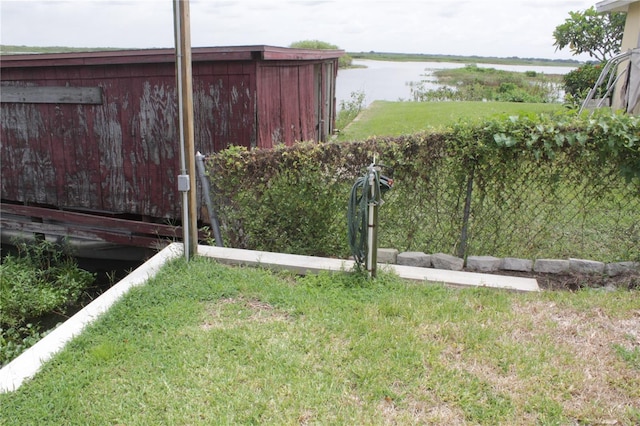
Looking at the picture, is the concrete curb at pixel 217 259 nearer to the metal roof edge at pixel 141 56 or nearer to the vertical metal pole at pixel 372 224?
the vertical metal pole at pixel 372 224

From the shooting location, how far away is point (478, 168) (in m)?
4.30

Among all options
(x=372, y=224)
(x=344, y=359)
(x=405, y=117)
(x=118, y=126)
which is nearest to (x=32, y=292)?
(x=118, y=126)

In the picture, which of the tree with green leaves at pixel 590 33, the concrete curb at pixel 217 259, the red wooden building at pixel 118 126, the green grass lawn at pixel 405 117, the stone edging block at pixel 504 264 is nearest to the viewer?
the concrete curb at pixel 217 259

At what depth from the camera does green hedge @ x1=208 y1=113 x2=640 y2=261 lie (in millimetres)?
4113

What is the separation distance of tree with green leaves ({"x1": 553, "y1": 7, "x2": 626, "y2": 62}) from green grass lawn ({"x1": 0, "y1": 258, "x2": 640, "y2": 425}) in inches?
A: 601

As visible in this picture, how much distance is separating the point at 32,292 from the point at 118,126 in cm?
224

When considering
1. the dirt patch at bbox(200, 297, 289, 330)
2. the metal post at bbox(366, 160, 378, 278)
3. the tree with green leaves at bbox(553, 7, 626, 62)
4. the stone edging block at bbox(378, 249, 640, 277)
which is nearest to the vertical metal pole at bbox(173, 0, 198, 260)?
the dirt patch at bbox(200, 297, 289, 330)

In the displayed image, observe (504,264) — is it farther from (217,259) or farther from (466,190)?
(217,259)

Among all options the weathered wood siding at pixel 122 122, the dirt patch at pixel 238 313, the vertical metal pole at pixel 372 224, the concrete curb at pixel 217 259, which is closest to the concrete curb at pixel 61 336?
the concrete curb at pixel 217 259

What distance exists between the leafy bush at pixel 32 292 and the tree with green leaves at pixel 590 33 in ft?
54.6

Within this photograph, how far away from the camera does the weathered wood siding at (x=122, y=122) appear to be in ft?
19.0

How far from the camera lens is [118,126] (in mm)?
6230

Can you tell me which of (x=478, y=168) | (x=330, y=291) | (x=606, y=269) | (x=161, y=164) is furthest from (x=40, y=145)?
(x=606, y=269)

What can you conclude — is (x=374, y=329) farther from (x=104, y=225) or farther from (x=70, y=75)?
(x=70, y=75)
